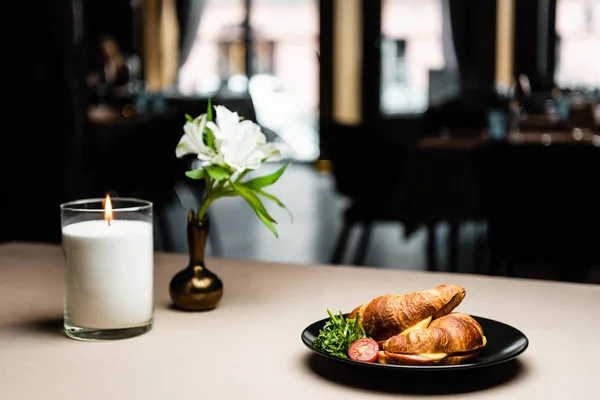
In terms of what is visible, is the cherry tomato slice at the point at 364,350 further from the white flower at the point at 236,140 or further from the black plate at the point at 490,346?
the white flower at the point at 236,140

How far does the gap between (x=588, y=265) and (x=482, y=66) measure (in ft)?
20.9

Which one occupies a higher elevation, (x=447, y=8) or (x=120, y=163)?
(x=447, y=8)

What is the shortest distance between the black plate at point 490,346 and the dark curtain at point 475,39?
27.3 feet

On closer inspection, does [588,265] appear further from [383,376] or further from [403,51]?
[403,51]

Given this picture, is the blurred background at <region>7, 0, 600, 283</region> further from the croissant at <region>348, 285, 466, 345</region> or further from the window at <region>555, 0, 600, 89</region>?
the croissant at <region>348, 285, 466, 345</region>

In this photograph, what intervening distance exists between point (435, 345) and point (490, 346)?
11 centimetres

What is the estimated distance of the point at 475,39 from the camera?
9250mm

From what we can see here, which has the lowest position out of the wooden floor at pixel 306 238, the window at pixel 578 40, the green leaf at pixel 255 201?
the wooden floor at pixel 306 238

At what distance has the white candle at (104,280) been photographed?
40.4 inches

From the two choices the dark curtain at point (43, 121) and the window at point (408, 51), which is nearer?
the dark curtain at point (43, 121)

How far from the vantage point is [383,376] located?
870 mm

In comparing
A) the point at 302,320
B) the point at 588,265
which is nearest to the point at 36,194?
the point at 588,265

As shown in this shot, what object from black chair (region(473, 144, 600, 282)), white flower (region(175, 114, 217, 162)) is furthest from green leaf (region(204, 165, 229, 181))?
black chair (region(473, 144, 600, 282))

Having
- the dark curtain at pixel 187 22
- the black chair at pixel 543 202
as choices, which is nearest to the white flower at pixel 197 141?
the black chair at pixel 543 202
